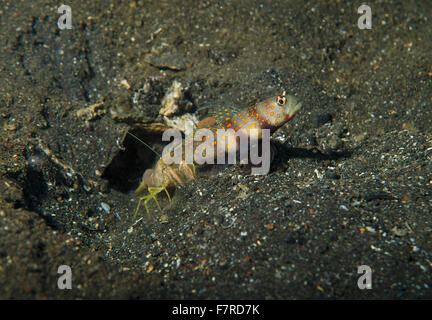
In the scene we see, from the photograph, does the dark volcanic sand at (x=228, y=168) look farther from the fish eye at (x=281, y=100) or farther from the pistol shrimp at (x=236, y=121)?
the fish eye at (x=281, y=100)

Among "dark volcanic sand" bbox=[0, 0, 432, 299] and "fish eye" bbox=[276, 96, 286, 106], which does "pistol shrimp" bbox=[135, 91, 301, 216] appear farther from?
"dark volcanic sand" bbox=[0, 0, 432, 299]

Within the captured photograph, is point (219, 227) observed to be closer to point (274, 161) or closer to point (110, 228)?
point (274, 161)

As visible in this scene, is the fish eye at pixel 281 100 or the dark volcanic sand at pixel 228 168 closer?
the dark volcanic sand at pixel 228 168

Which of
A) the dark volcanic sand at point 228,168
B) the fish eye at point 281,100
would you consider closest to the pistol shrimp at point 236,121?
the fish eye at point 281,100

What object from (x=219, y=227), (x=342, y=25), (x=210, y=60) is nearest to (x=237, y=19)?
(x=210, y=60)

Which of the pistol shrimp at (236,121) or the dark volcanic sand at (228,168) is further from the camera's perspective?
the pistol shrimp at (236,121)

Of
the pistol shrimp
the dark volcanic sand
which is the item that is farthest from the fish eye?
the dark volcanic sand

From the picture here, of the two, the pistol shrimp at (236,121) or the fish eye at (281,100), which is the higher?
the fish eye at (281,100)
